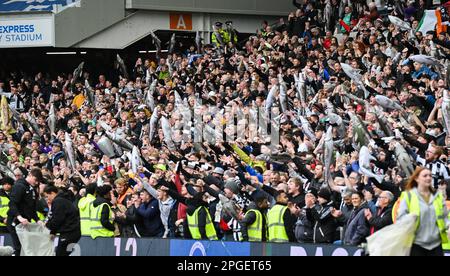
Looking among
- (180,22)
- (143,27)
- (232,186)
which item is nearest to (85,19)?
(143,27)

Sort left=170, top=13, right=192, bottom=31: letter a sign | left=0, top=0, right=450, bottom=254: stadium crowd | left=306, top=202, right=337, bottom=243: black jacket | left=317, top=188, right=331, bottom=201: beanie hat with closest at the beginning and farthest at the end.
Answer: left=306, top=202, right=337, bottom=243: black jacket
left=317, top=188, right=331, bottom=201: beanie hat
left=0, top=0, right=450, bottom=254: stadium crowd
left=170, top=13, right=192, bottom=31: letter a sign

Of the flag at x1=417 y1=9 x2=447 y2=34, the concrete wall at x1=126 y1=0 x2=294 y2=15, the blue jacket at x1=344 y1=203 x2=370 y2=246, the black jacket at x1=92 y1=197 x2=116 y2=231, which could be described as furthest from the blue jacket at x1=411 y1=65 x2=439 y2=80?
the concrete wall at x1=126 y1=0 x2=294 y2=15

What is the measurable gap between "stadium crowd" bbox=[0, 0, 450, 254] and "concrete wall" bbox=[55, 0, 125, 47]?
4.71ft

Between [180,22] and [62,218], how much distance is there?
2045cm

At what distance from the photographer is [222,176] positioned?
61.9 ft

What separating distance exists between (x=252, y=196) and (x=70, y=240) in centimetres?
261

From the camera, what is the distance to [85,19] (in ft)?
116

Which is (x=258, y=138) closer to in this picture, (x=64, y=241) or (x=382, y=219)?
(x=64, y=241)

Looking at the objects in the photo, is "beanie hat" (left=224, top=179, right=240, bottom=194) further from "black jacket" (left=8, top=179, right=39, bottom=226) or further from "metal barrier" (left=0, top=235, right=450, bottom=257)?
"black jacket" (left=8, top=179, right=39, bottom=226)

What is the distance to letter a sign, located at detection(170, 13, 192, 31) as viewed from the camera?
36375mm

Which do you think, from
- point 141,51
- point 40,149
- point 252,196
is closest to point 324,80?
point 40,149

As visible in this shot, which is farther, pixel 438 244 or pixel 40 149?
pixel 40 149

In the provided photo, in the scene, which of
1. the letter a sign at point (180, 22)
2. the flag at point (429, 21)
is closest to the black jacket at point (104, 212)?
the flag at point (429, 21)
